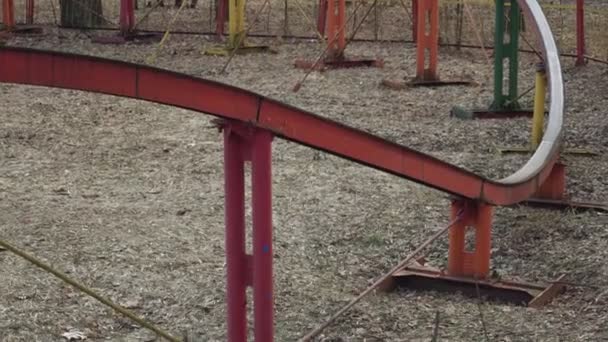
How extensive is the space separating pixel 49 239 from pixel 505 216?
2781 mm

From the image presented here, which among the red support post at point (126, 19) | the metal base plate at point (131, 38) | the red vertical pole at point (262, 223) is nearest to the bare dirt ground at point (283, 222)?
the red vertical pole at point (262, 223)

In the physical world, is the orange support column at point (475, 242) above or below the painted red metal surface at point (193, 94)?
below

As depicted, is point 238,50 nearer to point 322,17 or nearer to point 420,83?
point 322,17

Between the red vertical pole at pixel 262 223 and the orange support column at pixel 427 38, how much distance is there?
8.58 m

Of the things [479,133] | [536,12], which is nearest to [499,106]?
[479,133]

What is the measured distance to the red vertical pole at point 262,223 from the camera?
414 centimetres

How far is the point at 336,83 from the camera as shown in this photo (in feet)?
Answer: 43.2

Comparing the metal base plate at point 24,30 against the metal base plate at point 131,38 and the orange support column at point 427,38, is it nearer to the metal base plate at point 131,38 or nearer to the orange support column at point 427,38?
the metal base plate at point 131,38

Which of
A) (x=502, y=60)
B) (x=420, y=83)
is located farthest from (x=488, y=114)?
(x=420, y=83)

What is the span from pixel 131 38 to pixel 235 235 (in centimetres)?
1266

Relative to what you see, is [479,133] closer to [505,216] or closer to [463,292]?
[505,216]

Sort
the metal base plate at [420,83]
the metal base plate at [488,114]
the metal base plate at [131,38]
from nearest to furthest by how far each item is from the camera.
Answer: the metal base plate at [488,114] → the metal base plate at [420,83] → the metal base plate at [131,38]

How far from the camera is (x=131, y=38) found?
16625mm

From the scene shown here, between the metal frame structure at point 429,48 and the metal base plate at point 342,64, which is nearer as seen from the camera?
the metal frame structure at point 429,48
